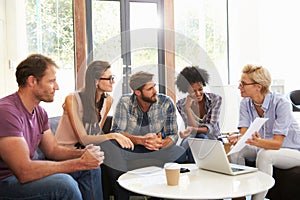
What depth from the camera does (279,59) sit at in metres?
4.12

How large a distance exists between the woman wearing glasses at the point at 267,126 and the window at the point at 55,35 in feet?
7.23

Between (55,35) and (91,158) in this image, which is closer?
(91,158)

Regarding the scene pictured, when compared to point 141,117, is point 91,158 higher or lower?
lower

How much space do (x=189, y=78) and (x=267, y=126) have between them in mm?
706

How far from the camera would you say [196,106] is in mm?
2762

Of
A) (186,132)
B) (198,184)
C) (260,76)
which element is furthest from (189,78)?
(198,184)

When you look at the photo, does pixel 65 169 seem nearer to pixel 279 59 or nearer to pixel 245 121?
pixel 245 121

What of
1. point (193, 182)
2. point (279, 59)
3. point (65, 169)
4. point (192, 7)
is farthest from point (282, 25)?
point (65, 169)

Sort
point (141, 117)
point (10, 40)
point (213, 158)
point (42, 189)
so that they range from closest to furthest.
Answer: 1. point (42, 189)
2. point (213, 158)
3. point (141, 117)
4. point (10, 40)

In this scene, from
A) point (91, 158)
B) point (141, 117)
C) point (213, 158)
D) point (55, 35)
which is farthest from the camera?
point (55, 35)

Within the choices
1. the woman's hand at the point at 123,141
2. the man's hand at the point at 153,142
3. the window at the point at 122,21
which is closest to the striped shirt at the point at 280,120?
the man's hand at the point at 153,142

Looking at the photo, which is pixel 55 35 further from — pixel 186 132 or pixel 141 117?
pixel 186 132

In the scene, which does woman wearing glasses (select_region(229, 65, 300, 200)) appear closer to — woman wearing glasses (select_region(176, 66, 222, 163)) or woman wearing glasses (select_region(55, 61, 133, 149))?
woman wearing glasses (select_region(176, 66, 222, 163))

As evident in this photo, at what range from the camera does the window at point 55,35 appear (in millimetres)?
3898
